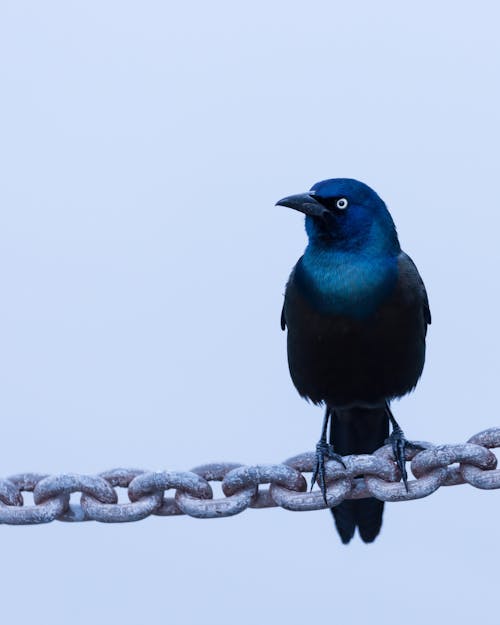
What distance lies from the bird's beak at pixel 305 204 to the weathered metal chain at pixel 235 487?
0.88 metres

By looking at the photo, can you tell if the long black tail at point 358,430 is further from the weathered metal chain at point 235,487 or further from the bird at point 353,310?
the weathered metal chain at point 235,487

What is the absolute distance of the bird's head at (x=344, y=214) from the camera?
3.07m

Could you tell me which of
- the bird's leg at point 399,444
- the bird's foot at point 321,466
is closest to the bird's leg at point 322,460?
the bird's foot at point 321,466

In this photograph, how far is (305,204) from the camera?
3051mm

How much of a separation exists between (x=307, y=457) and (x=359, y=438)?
815 millimetres

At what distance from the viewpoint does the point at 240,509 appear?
2342 millimetres

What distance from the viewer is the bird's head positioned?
307 centimetres

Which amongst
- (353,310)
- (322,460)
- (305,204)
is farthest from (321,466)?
(305,204)

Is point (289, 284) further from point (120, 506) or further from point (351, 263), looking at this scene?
point (120, 506)

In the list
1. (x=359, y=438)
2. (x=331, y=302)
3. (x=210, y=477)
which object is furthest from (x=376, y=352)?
(x=210, y=477)

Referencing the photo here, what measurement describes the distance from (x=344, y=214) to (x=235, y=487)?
1.05m

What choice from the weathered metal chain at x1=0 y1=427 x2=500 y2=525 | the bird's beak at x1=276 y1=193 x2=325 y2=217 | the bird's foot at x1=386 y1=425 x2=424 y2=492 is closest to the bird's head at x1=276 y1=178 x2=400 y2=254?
the bird's beak at x1=276 y1=193 x2=325 y2=217

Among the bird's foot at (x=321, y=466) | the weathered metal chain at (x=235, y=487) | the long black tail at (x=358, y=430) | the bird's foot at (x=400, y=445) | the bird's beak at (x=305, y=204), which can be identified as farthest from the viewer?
the long black tail at (x=358, y=430)

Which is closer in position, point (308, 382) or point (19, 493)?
point (19, 493)
